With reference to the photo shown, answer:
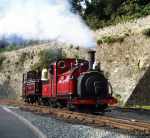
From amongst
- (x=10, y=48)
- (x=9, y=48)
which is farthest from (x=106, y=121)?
(x=9, y=48)

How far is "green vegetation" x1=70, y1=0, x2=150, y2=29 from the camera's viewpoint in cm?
4428

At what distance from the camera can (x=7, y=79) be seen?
63.0m

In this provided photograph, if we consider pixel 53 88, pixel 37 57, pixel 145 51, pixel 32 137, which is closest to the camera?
pixel 32 137

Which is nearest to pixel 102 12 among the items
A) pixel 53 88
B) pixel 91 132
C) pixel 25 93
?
pixel 25 93

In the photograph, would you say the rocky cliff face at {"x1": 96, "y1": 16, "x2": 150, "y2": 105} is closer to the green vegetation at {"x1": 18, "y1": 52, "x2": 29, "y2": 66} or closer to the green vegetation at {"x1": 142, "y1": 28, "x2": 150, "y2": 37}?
the green vegetation at {"x1": 142, "y1": 28, "x2": 150, "y2": 37}

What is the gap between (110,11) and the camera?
165 ft

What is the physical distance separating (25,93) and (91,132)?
85.4 feet

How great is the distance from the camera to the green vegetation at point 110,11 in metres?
44.3

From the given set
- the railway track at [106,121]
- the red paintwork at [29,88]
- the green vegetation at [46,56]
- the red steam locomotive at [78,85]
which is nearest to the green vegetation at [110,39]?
the red paintwork at [29,88]

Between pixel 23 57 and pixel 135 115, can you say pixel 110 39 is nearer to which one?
pixel 135 115

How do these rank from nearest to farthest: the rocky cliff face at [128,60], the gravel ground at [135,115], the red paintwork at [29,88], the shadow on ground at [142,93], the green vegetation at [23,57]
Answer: the gravel ground at [135,115], the shadow on ground at [142,93], the rocky cliff face at [128,60], the red paintwork at [29,88], the green vegetation at [23,57]

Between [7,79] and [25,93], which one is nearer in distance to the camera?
[25,93]

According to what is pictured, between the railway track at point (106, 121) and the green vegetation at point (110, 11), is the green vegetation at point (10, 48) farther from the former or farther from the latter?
the railway track at point (106, 121)

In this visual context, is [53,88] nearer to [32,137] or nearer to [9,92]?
[32,137]
